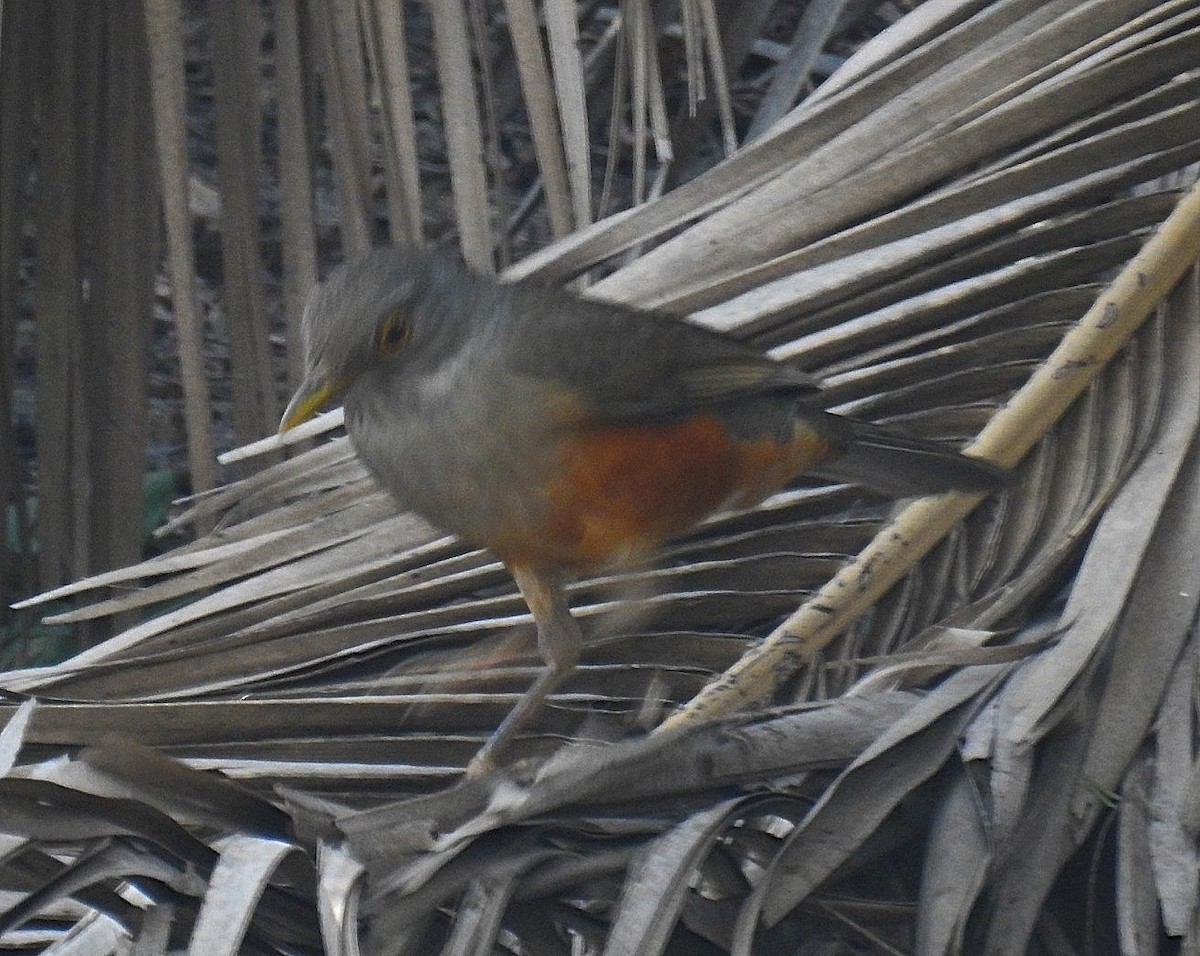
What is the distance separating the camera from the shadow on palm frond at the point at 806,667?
73.4 inches

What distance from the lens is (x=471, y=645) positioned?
280cm

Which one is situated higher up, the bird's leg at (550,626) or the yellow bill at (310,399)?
the yellow bill at (310,399)

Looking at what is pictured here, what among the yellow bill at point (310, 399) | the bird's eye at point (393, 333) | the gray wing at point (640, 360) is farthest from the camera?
the gray wing at point (640, 360)

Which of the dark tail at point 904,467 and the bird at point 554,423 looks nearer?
the bird at point 554,423

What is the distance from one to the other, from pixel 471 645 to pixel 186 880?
995 millimetres

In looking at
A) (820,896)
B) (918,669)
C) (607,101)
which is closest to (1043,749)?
(918,669)

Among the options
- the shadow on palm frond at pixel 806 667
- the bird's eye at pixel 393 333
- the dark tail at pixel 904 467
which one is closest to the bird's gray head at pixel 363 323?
the bird's eye at pixel 393 333

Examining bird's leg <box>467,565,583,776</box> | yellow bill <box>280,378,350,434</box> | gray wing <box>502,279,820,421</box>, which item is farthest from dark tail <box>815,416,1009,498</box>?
yellow bill <box>280,378,350,434</box>

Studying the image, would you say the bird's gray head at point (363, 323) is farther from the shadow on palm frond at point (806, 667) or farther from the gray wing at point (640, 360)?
the shadow on palm frond at point (806, 667)

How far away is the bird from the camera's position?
2660mm

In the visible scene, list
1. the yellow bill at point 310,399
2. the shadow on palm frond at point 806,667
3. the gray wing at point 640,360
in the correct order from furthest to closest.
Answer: the gray wing at point 640,360 < the yellow bill at point 310,399 < the shadow on palm frond at point 806,667

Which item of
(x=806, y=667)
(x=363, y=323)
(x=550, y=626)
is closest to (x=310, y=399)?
(x=363, y=323)

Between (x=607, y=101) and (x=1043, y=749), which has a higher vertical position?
(x=607, y=101)

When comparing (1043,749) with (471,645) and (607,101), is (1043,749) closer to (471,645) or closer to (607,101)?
(471,645)
